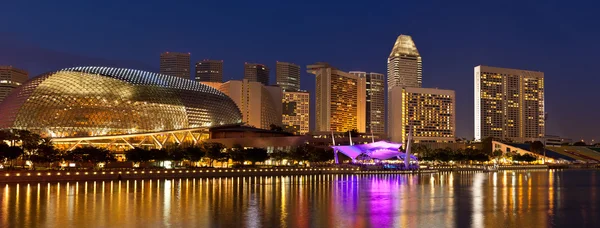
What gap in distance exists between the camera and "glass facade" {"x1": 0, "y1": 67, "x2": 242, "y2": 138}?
4168 inches

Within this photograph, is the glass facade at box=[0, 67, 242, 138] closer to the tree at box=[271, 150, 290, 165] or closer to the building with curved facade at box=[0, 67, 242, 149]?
the building with curved facade at box=[0, 67, 242, 149]

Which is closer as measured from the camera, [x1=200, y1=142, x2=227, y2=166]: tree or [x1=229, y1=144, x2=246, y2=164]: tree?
[x1=200, y1=142, x2=227, y2=166]: tree

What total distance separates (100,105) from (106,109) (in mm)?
1188

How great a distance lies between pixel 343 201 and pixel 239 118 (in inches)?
3680

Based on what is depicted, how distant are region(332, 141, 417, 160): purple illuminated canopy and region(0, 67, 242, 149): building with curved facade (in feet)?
88.7

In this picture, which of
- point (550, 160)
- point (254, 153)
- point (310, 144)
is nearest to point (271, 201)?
point (254, 153)

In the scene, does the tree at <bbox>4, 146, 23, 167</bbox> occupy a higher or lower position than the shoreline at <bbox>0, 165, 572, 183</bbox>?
higher

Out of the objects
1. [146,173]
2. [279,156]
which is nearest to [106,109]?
[279,156]

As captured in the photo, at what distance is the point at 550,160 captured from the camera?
185m

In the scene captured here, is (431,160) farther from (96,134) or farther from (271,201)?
(271,201)

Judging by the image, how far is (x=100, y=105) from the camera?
108562 mm

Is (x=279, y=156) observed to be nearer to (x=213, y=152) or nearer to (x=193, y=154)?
(x=213, y=152)

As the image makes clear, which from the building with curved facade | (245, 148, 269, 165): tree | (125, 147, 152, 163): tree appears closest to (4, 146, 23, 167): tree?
(125, 147, 152, 163): tree

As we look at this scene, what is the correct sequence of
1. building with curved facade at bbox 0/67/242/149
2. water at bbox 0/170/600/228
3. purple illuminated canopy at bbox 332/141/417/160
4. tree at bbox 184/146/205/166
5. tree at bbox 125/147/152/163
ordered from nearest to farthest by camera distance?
water at bbox 0/170/600/228 → tree at bbox 125/147/152/163 → tree at bbox 184/146/205/166 → building with curved facade at bbox 0/67/242/149 → purple illuminated canopy at bbox 332/141/417/160
